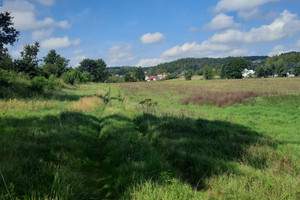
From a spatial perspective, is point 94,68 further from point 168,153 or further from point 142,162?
point 142,162

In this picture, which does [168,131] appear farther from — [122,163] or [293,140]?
[293,140]

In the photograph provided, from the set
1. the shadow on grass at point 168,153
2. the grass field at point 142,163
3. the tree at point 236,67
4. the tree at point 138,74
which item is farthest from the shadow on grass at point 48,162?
the tree at point 138,74

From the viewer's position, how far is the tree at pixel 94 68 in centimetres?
9550

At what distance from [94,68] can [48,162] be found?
9854 cm

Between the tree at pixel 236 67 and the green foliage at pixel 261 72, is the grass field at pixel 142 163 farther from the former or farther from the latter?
the green foliage at pixel 261 72

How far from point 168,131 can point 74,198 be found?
5.01 metres

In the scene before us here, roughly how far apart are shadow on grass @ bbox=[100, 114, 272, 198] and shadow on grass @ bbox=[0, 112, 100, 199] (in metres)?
0.51

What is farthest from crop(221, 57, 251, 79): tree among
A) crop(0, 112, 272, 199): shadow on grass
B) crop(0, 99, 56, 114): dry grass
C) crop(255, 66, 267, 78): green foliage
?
crop(0, 99, 56, 114): dry grass

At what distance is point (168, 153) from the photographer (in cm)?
574

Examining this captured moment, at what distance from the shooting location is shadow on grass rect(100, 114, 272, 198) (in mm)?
4191

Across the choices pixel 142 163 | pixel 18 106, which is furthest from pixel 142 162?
pixel 18 106

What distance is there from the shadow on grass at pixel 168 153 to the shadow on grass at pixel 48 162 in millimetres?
511

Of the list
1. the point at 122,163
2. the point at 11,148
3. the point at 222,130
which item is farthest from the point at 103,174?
the point at 222,130

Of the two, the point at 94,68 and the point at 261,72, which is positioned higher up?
the point at 94,68
